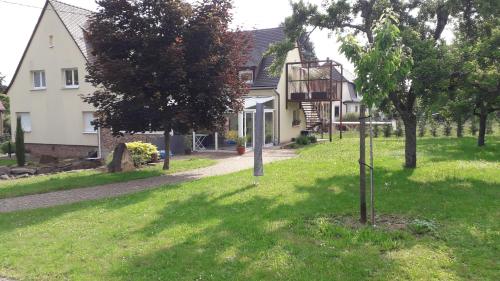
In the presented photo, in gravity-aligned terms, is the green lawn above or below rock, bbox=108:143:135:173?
below

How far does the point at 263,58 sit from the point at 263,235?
769 inches

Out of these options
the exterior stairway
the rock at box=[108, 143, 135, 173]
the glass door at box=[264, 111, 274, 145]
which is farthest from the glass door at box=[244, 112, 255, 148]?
the rock at box=[108, 143, 135, 173]

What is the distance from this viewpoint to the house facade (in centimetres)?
2403

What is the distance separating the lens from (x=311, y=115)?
29625mm

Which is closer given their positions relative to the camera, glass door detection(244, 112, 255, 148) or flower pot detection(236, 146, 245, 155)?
flower pot detection(236, 146, 245, 155)

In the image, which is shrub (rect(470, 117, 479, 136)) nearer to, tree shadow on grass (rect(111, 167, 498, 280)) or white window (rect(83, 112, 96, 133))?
tree shadow on grass (rect(111, 167, 498, 280))

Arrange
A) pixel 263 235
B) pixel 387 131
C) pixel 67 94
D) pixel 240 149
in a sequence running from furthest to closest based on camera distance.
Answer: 1. pixel 387 131
2. pixel 67 94
3. pixel 240 149
4. pixel 263 235

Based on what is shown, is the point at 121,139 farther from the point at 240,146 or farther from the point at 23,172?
the point at 240,146

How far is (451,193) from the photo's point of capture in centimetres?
861

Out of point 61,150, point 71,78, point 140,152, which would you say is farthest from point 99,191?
point 71,78

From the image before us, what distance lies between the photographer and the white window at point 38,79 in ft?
84.9

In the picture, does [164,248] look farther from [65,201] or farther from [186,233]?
[65,201]

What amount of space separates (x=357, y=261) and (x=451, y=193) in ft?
14.6

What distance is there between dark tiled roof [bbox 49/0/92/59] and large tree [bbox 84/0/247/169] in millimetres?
12629
